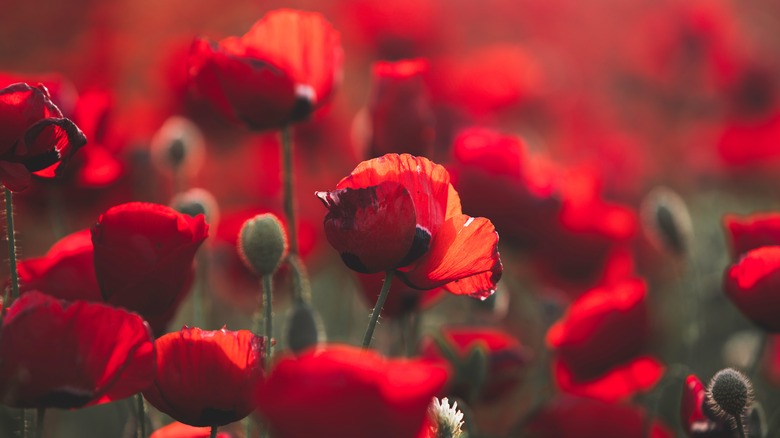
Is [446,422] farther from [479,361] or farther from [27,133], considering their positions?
[27,133]

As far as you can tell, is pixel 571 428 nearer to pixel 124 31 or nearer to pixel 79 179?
pixel 79 179

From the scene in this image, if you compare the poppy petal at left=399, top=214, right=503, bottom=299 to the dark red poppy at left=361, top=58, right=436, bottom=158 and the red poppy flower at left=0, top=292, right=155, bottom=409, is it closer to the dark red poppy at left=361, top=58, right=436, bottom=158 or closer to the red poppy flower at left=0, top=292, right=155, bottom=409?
the red poppy flower at left=0, top=292, right=155, bottom=409

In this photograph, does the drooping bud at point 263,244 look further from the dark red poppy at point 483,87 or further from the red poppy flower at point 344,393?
the dark red poppy at point 483,87

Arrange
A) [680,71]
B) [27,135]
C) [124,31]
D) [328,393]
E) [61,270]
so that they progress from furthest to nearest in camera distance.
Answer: [124,31] < [680,71] < [61,270] < [27,135] < [328,393]

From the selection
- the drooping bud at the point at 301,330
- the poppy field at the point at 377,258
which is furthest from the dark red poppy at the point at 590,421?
the drooping bud at the point at 301,330

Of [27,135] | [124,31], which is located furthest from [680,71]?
[27,135]
